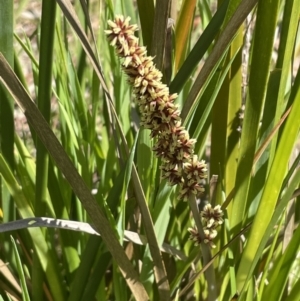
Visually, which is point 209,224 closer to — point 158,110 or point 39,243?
A: point 158,110

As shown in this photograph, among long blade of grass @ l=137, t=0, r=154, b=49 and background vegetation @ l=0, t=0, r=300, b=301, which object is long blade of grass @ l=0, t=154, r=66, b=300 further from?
long blade of grass @ l=137, t=0, r=154, b=49

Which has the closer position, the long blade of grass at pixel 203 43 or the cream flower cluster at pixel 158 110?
the cream flower cluster at pixel 158 110

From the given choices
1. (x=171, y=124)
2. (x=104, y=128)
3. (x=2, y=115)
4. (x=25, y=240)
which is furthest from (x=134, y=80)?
(x=104, y=128)

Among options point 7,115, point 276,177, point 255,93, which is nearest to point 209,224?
point 276,177

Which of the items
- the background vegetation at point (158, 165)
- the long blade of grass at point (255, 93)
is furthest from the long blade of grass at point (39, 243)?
the long blade of grass at point (255, 93)

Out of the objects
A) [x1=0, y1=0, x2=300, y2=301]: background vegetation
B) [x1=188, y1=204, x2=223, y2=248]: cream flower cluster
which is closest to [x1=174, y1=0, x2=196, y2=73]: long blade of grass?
[x1=0, y1=0, x2=300, y2=301]: background vegetation

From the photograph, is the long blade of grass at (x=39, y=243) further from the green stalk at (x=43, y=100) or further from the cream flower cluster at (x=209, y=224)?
the cream flower cluster at (x=209, y=224)
